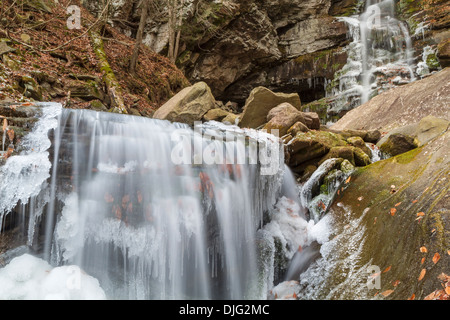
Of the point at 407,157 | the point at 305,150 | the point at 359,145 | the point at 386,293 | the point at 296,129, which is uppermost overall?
the point at 296,129

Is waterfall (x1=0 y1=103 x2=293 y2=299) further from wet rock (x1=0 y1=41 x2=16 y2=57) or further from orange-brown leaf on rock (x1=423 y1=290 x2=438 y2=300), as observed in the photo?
wet rock (x1=0 y1=41 x2=16 y2=57)

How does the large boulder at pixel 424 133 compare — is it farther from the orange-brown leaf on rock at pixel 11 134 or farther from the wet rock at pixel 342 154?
the orange-brown leaf on rock at pixel 11 134

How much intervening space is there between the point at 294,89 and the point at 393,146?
45.8 ft

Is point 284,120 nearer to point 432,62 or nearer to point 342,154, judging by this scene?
point 342,154

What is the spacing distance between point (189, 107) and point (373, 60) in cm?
1226

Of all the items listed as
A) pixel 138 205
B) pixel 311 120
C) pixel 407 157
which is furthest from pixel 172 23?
pixel 407 157

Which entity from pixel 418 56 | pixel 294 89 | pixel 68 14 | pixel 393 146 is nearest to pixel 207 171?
pixel 393 146

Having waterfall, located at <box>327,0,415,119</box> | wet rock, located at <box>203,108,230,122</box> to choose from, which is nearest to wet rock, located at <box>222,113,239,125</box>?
wet rock, located at <box>203,108,230,122</box>

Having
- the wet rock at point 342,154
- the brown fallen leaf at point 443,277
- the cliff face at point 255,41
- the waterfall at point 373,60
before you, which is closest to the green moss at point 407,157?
the wet rock at point 342,154

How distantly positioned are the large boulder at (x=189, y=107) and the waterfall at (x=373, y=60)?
8967 millimetres

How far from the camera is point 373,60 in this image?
15.4 m

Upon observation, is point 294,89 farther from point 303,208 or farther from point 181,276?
point 181,276

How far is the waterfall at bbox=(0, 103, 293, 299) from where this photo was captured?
3557 mm
